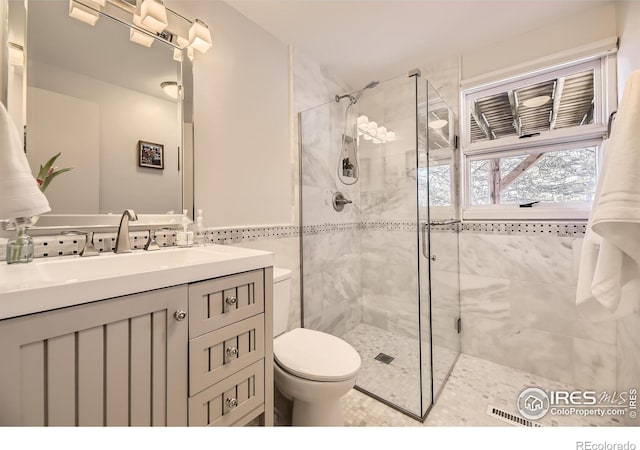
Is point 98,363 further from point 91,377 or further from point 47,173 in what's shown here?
point 47,173

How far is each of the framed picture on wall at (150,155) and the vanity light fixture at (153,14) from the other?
56 cm

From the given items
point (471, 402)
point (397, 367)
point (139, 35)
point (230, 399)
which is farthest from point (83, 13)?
point (471, 402)

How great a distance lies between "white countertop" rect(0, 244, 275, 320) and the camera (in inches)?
23.2

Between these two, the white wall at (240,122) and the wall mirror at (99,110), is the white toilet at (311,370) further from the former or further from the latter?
the wall mirror at (99,110)

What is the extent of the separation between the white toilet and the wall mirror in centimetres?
80

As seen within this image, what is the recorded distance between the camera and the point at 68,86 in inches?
43.8

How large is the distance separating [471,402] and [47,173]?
2.43 metres

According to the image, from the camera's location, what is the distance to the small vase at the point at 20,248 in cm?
89

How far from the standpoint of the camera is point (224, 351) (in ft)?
3.07

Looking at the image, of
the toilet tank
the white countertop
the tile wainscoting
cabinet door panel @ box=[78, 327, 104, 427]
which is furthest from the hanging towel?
cabinet door panel @ box=[78, 327, 104, 427]

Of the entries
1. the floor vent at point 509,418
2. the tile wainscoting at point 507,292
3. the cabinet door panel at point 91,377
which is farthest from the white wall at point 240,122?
the floor vent at point 509,418
